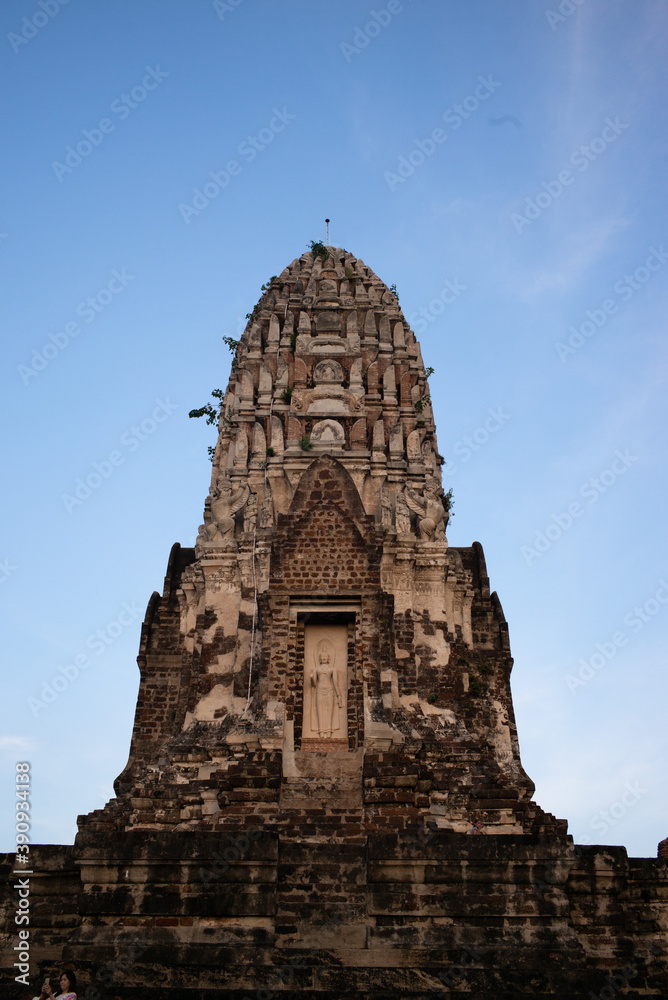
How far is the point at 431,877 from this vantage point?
1141 cm

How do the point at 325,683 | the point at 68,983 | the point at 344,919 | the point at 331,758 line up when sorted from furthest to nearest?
the point at 325,683 < the point at 331,758 < the point at 344,919 < the point at 68,983

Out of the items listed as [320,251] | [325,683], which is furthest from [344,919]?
[320,251]

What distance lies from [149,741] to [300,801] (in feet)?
18.3

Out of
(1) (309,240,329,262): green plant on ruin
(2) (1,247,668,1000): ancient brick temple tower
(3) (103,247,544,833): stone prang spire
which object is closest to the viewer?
(2) (1,247,668,1000): ancient brick temple tower

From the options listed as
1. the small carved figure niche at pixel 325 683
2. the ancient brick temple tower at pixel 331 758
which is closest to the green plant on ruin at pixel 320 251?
the ancient brick temple tower at pixel 331 758

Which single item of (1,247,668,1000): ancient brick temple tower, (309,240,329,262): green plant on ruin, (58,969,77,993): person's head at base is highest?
(309,240,329,262): green plant on ruin

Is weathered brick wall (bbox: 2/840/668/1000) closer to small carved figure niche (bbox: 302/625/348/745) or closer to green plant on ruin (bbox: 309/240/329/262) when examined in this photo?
small carved figure niche (bbox: 302/625/348/745)

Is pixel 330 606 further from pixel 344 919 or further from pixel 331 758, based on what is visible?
pixel 344 919

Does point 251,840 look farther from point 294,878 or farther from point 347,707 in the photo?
point 347,707

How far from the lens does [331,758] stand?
14289 millimetres

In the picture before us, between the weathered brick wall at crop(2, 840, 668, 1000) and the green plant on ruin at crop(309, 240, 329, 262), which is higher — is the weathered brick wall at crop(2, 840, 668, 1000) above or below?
below

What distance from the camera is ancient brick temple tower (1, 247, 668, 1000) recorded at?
36.0ft

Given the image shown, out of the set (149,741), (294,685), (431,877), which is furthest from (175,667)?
(431,877)

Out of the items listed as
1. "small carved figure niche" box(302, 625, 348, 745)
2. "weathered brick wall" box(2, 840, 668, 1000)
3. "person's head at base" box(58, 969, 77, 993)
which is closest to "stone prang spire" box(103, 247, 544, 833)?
"small carved figure niche" box(302, 625, 348, 745)
